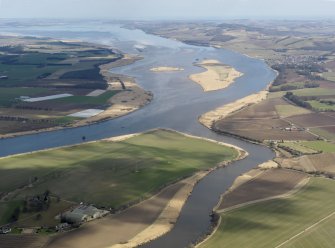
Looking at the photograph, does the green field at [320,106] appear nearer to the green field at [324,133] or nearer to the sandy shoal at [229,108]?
the sandy shoal at [229,108]

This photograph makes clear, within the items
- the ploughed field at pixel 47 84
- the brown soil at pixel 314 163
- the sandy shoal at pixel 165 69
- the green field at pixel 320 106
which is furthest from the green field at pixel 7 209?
the sandy shoal at pixel 165 69

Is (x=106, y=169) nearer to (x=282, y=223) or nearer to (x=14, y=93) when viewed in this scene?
(x=282, y=223)

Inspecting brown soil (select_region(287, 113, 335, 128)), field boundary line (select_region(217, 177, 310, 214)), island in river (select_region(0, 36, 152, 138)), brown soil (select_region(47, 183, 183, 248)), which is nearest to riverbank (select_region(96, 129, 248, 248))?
brown soil (select_region(47, 183, 183, 248))

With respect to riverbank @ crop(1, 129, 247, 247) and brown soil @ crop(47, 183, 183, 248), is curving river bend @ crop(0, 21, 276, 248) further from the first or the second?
brown soil @ crop(47, 183, 183, 248)

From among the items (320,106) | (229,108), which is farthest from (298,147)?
(320,106)

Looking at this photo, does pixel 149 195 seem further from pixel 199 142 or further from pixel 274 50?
pixel 274 50

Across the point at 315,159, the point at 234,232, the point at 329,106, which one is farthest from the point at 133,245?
the point at 329,106
